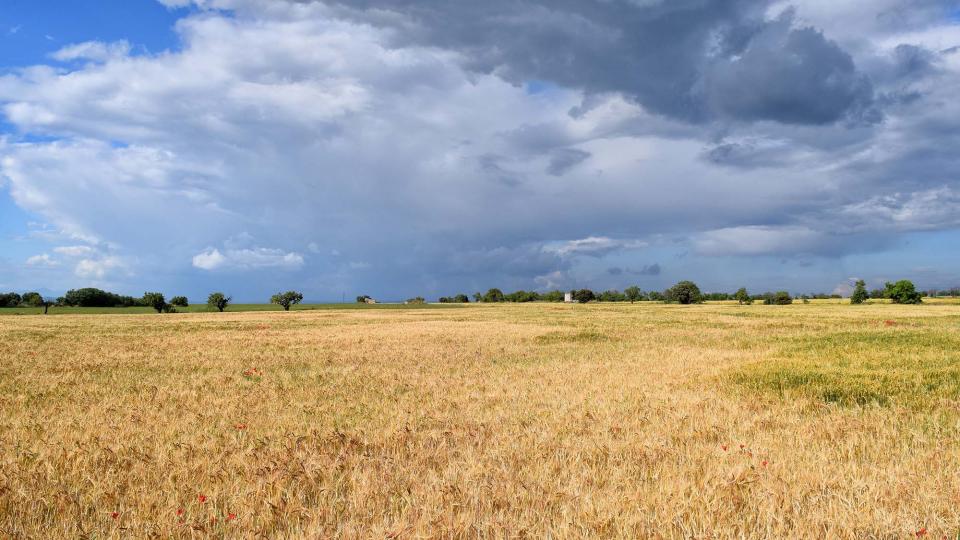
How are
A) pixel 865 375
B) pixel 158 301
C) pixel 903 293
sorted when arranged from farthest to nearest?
pixel 903 293 → pixel 158 301 → pixel 865 375

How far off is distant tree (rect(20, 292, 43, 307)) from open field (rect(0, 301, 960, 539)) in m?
149

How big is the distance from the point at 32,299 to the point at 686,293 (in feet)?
564

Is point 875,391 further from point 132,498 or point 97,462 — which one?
point 97,462

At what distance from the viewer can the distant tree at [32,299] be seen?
13050cm

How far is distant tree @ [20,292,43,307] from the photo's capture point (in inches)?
5138

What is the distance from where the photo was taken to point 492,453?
7.04 meters

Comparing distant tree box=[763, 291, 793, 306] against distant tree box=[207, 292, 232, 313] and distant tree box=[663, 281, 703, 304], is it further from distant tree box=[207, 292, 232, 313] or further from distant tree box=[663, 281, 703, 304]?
distant tree box=[207, 292, 232, 313]

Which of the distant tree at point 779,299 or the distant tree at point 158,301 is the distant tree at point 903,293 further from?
the distant tree at point 158,301

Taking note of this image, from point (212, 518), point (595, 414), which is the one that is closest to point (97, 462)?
point (212, 518)

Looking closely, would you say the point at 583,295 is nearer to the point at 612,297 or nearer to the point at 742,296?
the point at 612,297

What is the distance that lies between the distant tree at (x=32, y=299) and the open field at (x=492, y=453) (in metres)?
149

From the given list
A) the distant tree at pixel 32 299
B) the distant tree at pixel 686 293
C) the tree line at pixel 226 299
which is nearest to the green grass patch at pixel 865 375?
the tree line at pixel 226 299

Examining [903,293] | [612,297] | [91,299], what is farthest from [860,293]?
[91,299]

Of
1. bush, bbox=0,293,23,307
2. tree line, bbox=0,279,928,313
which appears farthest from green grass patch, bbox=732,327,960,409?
bush, bbox=0,293,23,307
